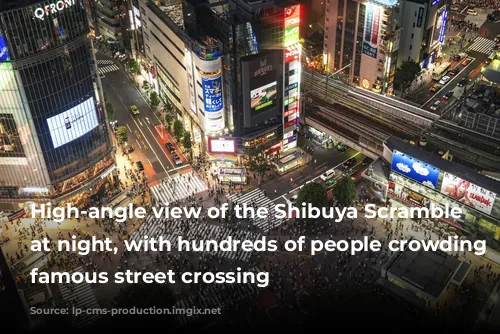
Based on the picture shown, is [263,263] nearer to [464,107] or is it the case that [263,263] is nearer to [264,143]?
[264,143]

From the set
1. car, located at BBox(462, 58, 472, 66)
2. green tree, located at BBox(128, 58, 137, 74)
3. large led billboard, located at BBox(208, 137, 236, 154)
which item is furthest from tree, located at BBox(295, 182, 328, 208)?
car, located at BBox(462, 58, 472, 66)

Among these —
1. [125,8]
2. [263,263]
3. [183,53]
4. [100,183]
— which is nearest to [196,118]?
[183,53]

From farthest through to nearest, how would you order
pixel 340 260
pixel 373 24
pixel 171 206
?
pixel 373 24 → pixel 171 206 → pixel 340 260

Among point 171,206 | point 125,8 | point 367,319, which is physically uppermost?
point 125,8

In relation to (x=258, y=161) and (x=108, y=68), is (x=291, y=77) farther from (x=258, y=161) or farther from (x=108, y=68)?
(x=108, y=68)

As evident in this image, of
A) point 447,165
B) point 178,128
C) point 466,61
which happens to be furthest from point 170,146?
point 466,61

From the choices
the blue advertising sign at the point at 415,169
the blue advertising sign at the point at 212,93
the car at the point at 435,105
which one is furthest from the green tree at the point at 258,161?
the car at the point at 435,105
